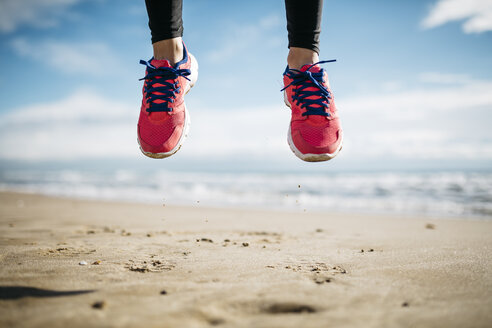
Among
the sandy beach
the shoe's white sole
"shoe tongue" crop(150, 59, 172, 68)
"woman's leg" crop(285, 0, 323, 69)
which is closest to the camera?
the sandy beach

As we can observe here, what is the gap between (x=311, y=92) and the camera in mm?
2135

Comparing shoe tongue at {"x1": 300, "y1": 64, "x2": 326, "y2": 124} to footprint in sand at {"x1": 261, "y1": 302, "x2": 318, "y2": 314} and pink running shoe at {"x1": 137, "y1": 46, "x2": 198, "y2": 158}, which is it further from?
footprint in sand at {"x1": 261, "y1": 302, "x2": 318, "y2": 314}

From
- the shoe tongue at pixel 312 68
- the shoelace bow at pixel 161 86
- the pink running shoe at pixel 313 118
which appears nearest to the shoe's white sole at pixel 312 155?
the pink running shoe at pixel 313 118

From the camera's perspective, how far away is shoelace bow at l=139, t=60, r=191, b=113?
6.96 feet

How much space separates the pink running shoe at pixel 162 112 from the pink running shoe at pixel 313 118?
29.2 inches

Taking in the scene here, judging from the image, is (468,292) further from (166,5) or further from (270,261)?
(166,5)

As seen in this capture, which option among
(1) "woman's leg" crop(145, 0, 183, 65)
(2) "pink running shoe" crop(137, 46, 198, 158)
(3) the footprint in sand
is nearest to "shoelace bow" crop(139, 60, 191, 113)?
(2) "pink running shoe" crop(137, 46, 198, 158)

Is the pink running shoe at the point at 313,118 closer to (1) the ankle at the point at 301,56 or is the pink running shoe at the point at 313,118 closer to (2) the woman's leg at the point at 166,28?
(1) the ankle at the point at 301,56

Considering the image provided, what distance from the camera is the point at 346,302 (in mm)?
1519

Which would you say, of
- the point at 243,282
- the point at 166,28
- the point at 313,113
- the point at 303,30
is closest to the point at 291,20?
the point at 303,30

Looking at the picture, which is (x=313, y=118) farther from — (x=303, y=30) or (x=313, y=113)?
(x=303, y=30)

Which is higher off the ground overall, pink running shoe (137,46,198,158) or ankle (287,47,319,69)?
ankle (287,47,319,69)

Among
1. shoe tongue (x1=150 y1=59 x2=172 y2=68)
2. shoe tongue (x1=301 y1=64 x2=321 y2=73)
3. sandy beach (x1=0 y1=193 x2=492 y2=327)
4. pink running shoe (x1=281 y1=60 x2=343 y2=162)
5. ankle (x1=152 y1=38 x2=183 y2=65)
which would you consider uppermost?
ankle (x1=152 y1=38 x2=183 y2=65)

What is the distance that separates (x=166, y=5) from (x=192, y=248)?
71.3 inches
